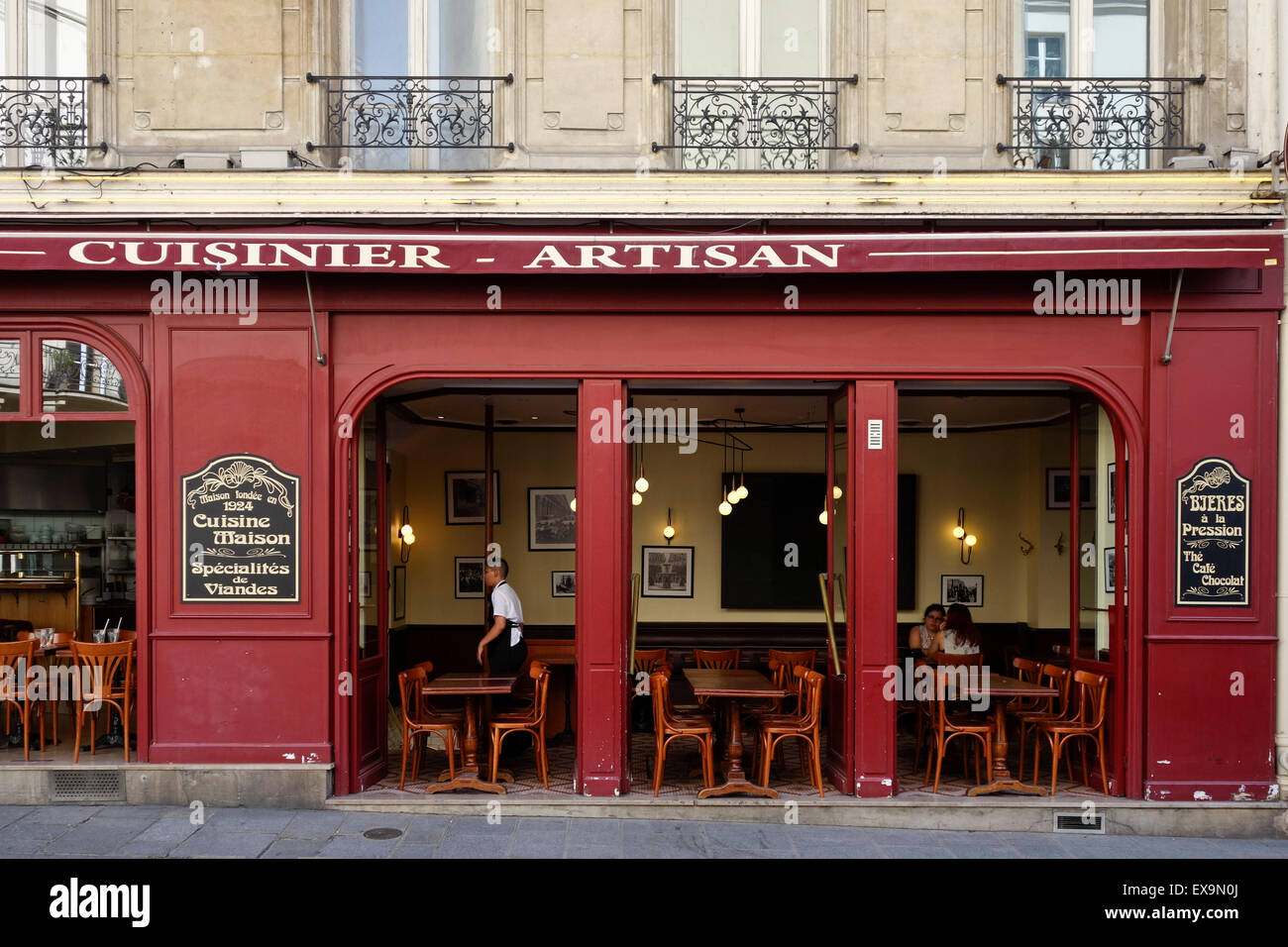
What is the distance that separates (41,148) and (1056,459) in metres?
10.4

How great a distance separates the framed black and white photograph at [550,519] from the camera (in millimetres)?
13086

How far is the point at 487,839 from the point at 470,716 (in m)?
1.29

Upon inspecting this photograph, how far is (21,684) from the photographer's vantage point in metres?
8.71

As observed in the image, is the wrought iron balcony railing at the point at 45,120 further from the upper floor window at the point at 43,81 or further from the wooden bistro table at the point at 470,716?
the wooden bistro table at the point at 470,716

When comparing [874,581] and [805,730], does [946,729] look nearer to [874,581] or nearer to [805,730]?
[805,730]

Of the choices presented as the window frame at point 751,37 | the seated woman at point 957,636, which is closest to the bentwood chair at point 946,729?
the seated woman at point 957,636

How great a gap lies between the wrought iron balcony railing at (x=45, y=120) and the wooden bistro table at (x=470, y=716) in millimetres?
4764

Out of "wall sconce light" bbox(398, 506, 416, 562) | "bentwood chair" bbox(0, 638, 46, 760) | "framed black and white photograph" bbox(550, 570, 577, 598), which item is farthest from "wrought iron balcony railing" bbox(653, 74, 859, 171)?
"bentwood chair" bbox(0, 638, 46, 760)

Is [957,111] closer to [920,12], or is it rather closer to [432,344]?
[920,12]

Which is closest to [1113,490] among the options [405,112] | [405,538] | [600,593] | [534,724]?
[600,593]

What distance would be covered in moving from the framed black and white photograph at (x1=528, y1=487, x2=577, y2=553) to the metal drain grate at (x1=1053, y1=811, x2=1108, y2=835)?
22.1 ft

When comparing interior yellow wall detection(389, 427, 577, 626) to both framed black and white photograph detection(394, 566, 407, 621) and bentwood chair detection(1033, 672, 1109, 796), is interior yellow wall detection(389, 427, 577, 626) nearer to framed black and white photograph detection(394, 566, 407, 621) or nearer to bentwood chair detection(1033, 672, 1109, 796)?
framed black and white photograph detection(394, 566, 407, 621)

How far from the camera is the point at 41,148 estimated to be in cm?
814

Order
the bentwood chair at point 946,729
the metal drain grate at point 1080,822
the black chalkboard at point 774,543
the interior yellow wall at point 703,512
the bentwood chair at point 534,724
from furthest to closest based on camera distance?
the interior yellow wall at point 703,512
the black chalkboard at point 774,543
the bentwood chair at point 534,724
the bentwood chair at point 946,729
the metal drain grate at point 1080,822
